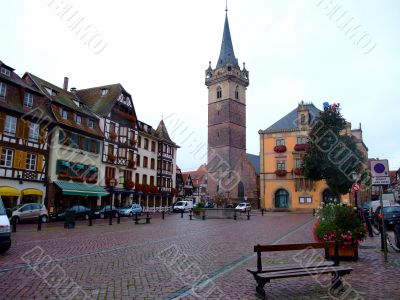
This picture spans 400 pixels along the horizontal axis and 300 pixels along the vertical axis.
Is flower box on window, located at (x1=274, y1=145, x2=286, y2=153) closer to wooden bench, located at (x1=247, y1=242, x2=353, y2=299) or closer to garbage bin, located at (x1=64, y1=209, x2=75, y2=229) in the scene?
garbage bin, located at (x1=64, y1=209, x2=75, y2=229)

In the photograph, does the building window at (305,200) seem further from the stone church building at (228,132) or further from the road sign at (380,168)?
the road sign at (380,168)

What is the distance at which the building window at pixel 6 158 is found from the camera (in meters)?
28.3

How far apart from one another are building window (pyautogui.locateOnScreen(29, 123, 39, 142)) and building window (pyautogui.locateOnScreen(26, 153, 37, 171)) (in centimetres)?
137

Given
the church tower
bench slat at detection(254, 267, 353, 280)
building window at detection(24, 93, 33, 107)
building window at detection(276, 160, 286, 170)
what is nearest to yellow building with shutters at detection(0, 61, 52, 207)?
building window at detection(24, 93, 33, 107)

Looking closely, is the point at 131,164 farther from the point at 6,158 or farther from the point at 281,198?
the point at 281,198

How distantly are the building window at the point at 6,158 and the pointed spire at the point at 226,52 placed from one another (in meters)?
57.3

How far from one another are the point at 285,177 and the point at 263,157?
4573mm

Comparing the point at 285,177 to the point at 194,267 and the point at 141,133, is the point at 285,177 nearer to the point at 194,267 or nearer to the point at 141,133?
the point at 141,133

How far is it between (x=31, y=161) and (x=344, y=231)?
27894 mm

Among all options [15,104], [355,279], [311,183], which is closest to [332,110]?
[311,183]

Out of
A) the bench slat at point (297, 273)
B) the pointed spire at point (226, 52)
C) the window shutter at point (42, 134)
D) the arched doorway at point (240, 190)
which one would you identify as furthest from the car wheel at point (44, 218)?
the pointed spire at point (226, 52)

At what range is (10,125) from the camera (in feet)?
95.3

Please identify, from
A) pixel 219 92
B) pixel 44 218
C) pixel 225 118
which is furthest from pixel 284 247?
pixel 219 92

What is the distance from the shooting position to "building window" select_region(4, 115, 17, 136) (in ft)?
94.2
